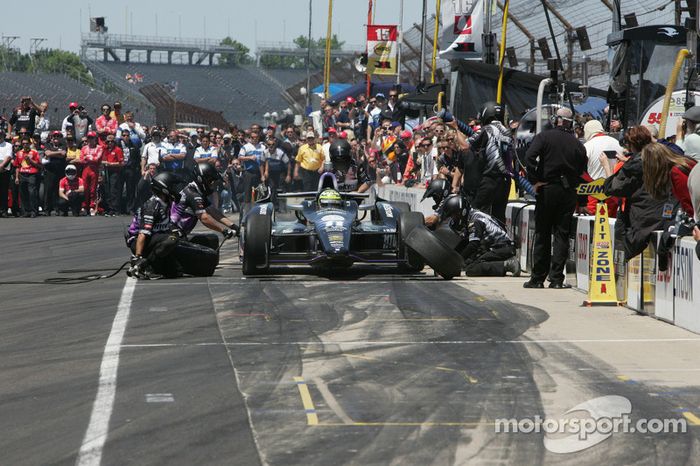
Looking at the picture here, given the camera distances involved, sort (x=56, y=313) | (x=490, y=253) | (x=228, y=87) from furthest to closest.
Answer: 1. (x=228, y=87)
2. (x=490, y=253)
3. (x=56, y=313)

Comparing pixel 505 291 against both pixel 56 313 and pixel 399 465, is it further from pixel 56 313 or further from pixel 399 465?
pixel 399 465

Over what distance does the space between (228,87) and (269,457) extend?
11813 centimetres

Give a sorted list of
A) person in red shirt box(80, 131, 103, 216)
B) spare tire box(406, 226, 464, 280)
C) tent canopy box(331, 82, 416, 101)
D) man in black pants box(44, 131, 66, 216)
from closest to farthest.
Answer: spare tire box(406, 226, 464, 280), man in black pants box(44, 131, 66, 216), person in red shirt box(80, 131, 103, 216), tent canopy box(331, 82, 416, 101)

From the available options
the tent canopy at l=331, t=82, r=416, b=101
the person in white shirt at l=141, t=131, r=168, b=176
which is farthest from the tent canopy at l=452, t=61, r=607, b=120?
the tent canopy at l=331, t=82, r=416, b=101

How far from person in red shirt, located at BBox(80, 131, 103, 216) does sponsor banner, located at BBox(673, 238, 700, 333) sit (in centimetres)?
1964

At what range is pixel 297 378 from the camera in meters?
8.16

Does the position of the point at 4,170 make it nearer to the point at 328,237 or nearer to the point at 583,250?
the point at 328,237

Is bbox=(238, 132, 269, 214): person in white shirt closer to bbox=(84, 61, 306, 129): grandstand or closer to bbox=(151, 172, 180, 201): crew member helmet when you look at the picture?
bbox=(151, 172, 180, 201): crew member helmet

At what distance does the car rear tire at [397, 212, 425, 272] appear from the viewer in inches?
567

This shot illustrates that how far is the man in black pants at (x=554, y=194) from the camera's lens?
1355 cm

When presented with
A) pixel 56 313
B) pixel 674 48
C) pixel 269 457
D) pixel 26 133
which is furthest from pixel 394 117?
pixel 269 457

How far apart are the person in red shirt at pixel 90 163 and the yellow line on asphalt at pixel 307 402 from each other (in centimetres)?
2129

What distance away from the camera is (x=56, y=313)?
11.5 m

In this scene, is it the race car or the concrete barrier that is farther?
the concrete barrier
